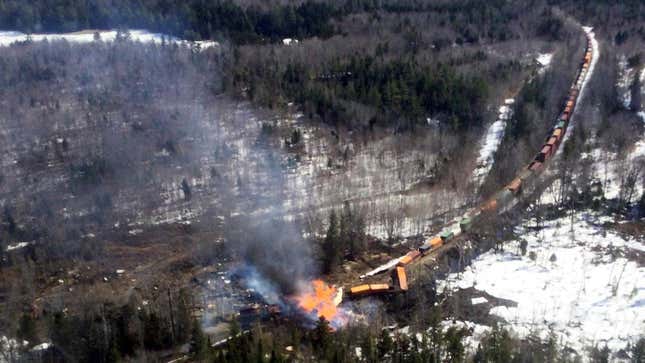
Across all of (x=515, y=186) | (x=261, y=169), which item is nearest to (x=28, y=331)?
(x=261, y=169)

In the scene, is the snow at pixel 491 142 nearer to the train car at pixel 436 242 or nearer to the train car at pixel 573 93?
the train car at pixel 573 93

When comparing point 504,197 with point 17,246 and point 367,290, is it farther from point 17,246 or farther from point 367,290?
point 17,246

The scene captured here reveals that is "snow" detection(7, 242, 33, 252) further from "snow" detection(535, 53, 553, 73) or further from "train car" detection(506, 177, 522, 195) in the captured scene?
"snow" detection(535, 53, 553, 73)

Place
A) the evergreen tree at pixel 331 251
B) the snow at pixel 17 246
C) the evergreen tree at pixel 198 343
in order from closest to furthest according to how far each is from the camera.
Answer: the evergreen tree at pixel 198 343 < the evergreen tree at pixel 331 251 < the snow at pixel 17 246

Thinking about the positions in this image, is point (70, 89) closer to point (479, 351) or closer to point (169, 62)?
point (169, 62)

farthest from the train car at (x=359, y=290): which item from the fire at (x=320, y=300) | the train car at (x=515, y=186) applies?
the train car at (x=515, y=186)

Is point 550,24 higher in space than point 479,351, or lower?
higher

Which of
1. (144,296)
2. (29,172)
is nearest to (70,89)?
(29,172)
